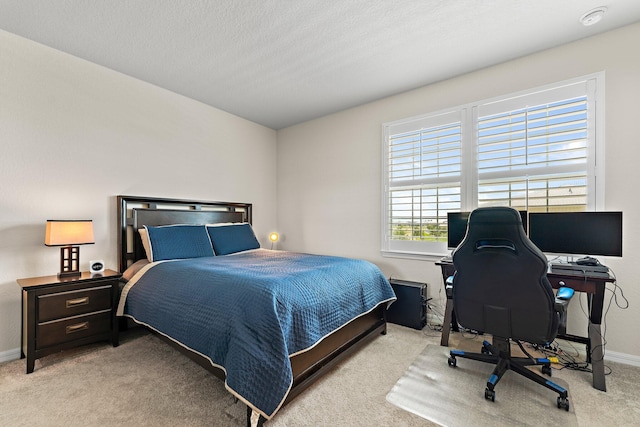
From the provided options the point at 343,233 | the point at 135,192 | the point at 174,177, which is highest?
the point at 174,177

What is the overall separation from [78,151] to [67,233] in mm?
868

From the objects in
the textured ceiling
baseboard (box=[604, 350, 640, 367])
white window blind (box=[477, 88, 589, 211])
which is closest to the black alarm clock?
the textured ceiling

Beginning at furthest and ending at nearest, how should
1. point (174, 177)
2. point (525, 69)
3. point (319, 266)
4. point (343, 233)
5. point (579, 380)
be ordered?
1. point (343, 233)
2. point (174, 177)
3. point (525, 69)
4. point (319, 266)
5. point (579, 380)

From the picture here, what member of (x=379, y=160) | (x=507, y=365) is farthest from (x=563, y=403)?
(x=379, y=160)

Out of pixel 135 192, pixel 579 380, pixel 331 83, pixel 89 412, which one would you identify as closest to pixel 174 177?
pixel 135 192

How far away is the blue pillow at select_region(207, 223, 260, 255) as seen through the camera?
3359 millimetres

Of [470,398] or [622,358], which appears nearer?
[470,398]

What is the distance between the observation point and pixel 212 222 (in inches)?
149

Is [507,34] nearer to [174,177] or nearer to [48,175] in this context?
[174,177]

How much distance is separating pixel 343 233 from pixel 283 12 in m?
2.67

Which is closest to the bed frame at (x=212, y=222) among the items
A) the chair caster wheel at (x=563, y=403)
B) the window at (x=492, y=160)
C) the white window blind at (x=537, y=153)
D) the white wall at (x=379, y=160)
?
the white wall at (x=379, y=160)

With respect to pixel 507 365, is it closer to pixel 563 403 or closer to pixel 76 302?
pixel 563 403

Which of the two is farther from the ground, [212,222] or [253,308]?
[212,222]

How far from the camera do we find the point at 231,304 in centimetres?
176
